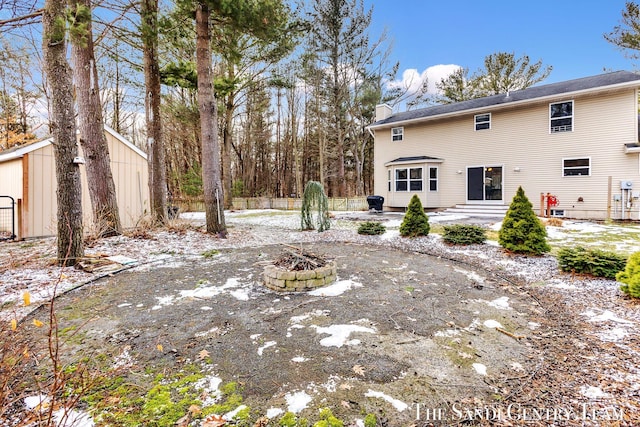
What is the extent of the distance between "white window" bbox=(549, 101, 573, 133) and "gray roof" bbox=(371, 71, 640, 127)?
1.74 feet

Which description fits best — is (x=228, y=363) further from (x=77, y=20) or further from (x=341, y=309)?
(x=77, y=20)

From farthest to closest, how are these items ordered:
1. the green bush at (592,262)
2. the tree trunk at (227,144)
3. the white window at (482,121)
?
the tree trunk at (227,144)
the white window at (482,121)
the green bush at (592,262)

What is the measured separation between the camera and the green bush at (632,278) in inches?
147

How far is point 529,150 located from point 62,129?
1534cm

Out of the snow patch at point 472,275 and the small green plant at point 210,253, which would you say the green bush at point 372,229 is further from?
the small green plant at point 210,253

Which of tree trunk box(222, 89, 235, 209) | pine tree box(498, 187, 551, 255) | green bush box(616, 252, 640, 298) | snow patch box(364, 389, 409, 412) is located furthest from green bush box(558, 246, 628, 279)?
tree trunk box(222, 89, 235, 209)

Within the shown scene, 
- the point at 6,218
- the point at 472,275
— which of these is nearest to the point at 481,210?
the point at 472,275

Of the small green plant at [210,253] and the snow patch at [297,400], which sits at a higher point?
the small green plant at [210,253]

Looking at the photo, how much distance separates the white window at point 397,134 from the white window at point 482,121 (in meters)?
3.60

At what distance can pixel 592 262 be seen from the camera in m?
4.73

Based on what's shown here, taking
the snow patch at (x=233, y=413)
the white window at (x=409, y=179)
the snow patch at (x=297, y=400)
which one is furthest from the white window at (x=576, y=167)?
the snow patch at (x=233, y=413)

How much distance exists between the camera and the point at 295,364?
99.5 inches

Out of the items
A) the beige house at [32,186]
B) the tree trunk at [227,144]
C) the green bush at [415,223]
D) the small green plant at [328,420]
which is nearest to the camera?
the small green plant at [328,420]

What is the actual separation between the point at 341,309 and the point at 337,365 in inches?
45.6
